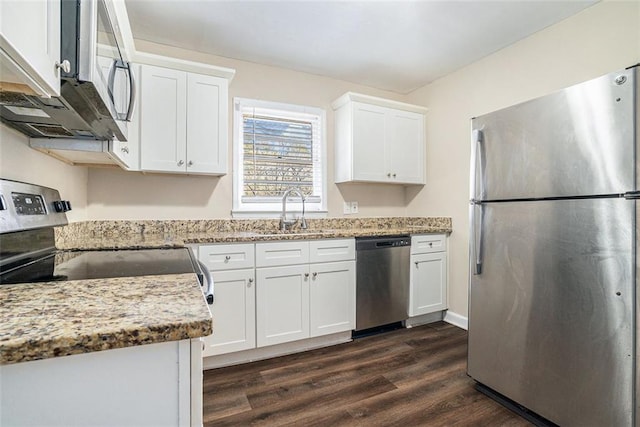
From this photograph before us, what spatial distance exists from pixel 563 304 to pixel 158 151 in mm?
2538

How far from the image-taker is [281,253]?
91.4 inches

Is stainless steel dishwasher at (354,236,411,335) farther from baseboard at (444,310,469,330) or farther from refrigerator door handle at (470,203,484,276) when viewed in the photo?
refrigerator door handle at (470,203,484,276)

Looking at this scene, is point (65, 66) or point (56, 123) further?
point (56, 123)

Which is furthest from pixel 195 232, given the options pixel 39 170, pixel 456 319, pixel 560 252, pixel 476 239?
pixel 456 319

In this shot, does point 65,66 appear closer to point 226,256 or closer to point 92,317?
point 92,317

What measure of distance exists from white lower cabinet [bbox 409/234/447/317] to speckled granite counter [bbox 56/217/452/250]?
0.12m

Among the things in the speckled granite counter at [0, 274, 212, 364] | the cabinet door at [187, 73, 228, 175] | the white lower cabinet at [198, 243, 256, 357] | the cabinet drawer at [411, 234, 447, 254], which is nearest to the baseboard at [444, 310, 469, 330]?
the cabinet drawer at [411, 234, 447, 254]

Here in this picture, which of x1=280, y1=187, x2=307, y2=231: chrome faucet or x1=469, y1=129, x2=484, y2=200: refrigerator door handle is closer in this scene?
x1=469, y1=129, x2=484, y2=200: refrigerator door handle

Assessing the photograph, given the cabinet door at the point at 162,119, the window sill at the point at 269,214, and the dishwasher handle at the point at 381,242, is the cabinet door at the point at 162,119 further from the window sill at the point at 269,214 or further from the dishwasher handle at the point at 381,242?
the dishwasher handle at the point at 381,242

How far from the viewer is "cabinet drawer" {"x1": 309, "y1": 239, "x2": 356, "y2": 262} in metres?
2.43

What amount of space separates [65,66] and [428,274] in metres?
2.87

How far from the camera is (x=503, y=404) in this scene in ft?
5.79

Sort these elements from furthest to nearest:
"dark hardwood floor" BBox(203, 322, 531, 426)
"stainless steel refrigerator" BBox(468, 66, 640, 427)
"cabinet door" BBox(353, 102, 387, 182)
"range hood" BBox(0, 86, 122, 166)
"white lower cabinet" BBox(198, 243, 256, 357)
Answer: "cabinet door" BBox(353, 102, 387, 182), "white lower cabinet" BBox(198, 243, 256, 357), "dark hardwood floor" BBox(203, 322, 531, 426), "stainless steel refrigerator" BBox(468, 66, 640, 427), "range hood" BBox(0, 86, 122, 166)

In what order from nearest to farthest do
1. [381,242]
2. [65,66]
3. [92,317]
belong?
[92,317]
[65,66]
[381,242]
